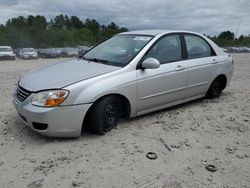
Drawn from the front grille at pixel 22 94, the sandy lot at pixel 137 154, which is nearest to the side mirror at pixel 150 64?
the sandy lot at pixel 137 154

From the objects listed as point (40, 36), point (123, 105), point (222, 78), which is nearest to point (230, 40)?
point (40, 36)

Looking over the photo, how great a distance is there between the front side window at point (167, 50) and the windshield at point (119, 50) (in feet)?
A: 0.64

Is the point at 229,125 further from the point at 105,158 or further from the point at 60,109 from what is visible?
the point at 60,109

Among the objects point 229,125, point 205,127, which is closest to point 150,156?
point 205,127

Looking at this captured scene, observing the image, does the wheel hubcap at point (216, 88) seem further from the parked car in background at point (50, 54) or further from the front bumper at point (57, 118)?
the parked car in background at point (50, 54)

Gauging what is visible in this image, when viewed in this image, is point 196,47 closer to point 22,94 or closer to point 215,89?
point 215,89

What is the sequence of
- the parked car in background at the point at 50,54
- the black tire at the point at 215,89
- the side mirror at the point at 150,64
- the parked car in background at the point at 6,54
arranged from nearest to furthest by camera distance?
the side mirror at the point at 150,64
the black tire at the point at 215,89
the parked car in background at the point at 6,54
the parked car in background at the point at 50,54

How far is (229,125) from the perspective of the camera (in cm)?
451

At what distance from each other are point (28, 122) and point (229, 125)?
3093 millimetres

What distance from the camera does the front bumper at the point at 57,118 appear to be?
3.49m

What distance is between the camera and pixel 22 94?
382cm

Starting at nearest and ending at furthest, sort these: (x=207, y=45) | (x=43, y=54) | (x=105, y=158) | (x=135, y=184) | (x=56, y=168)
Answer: (x=135, y=184), (x=56, y=168), (x=105, y=158), (x=207, y=45), (x=43, y=54)

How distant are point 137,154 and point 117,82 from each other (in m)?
1.08

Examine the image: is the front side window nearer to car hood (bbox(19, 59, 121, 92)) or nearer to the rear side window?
the rear side window
